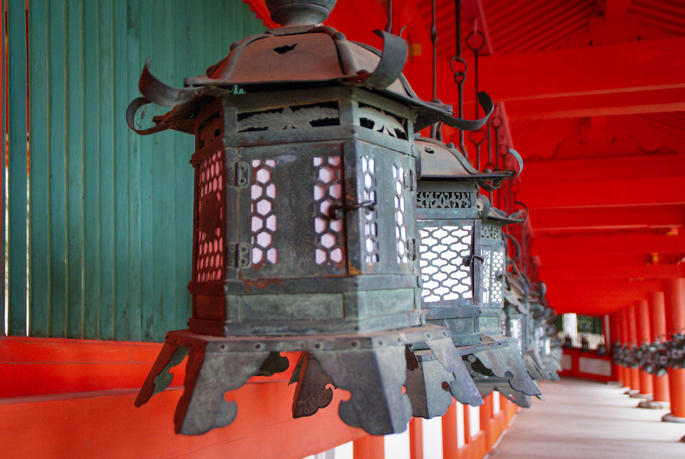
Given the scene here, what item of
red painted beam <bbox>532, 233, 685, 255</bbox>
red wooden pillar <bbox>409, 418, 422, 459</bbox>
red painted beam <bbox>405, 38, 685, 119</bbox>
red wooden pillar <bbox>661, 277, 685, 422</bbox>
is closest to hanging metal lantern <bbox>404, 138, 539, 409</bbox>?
red painted beam <bbox>405, 38, 685, 119</bbox>

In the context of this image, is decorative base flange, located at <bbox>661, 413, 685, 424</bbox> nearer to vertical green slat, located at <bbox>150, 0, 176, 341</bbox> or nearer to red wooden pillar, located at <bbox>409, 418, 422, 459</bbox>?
red wooden pillar, located at <bbox>409, 418, 422, 459</bbox>

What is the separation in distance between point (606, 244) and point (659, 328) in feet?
14.5

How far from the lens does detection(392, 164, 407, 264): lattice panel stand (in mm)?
1040

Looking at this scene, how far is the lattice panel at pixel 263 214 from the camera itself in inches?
37.2

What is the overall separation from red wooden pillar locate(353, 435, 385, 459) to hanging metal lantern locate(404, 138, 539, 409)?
1.65 metres

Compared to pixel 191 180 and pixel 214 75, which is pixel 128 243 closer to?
pixel 191 180

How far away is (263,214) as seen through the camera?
0.95 meters

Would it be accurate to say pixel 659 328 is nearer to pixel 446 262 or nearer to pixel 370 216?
pixel 446 262

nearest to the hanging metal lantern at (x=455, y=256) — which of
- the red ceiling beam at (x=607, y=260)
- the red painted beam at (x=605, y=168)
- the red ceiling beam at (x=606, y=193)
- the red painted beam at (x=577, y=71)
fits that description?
the red painted beam at (x=577, y=71)

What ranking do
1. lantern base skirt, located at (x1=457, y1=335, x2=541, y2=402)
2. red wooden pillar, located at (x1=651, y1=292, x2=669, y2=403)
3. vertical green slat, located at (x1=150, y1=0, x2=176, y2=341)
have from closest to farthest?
lantern base skirt, located at (x1=457, y1=335, x2=541, y2=402)
vertical green slat, located at (x1=150, y1=0, x2=176, y2=341)
red wooden pillar, located at (x1=651, y1=292, x2=669, y2=403)

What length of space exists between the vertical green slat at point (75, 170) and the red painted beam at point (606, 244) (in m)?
10.1

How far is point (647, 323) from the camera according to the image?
1592 centimetres

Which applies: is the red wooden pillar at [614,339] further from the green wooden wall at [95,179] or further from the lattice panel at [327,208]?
the lattice panel at [327,208]

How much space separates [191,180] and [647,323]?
646 inches
